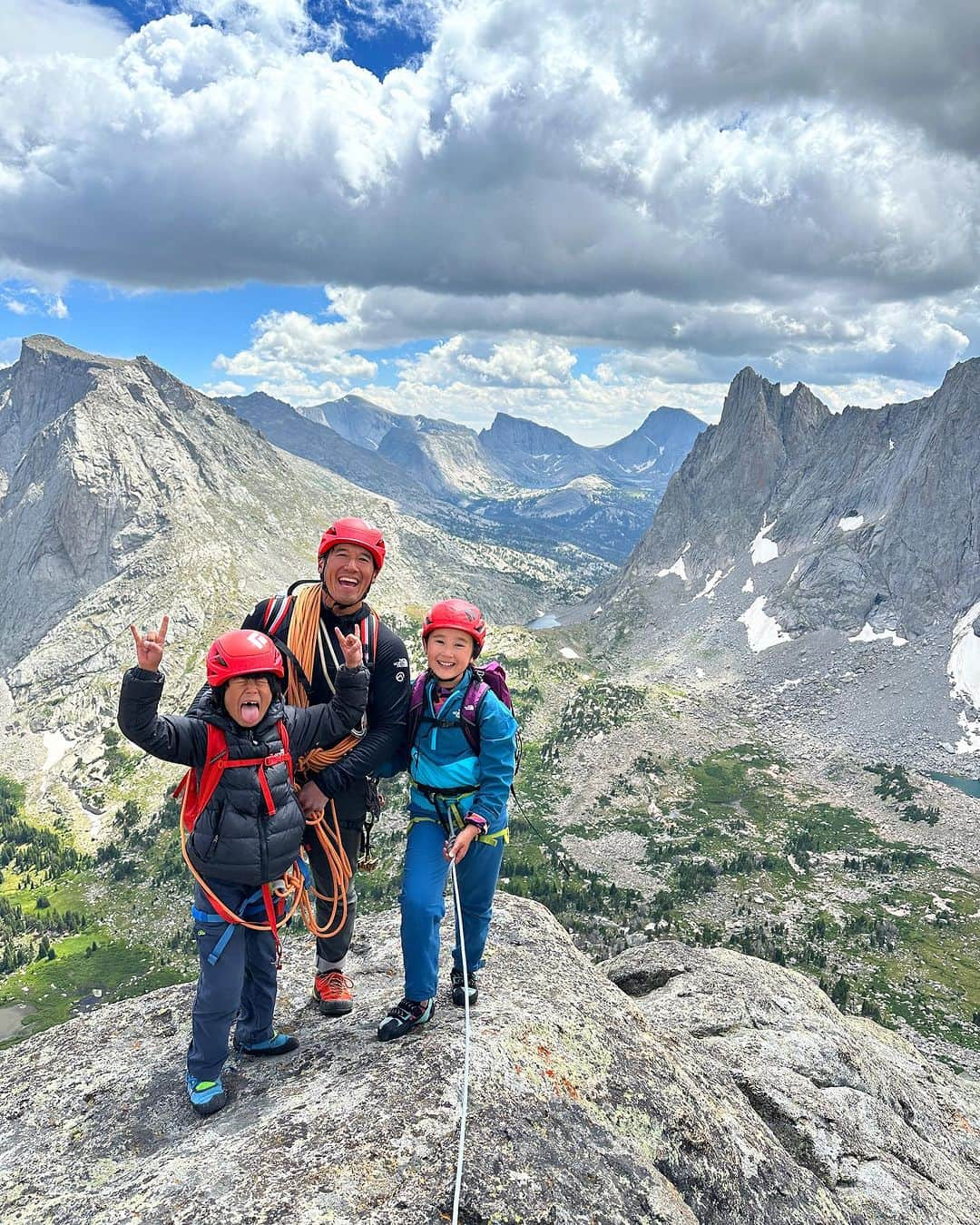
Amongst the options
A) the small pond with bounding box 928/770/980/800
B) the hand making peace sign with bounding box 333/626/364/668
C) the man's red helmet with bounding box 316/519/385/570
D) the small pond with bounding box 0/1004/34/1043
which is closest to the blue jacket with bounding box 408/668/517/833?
the hand making peace sign with bounding box 333/626/364/668

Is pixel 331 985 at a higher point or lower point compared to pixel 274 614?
lower

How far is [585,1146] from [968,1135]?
504 inches

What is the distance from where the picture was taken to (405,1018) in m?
8.73

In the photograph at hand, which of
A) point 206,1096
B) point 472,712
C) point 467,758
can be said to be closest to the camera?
point 206,1096

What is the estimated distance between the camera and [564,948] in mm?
13242

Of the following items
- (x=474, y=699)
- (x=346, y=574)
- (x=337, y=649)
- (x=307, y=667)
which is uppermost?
(x=346, y=574)

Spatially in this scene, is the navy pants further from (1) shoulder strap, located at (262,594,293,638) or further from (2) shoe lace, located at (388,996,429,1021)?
(1) shoulder strap, located at (262,594,293,638)

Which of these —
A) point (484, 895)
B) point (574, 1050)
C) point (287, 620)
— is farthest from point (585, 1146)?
point (287, 620)

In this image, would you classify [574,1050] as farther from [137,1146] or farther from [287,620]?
[287,620]

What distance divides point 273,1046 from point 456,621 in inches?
246

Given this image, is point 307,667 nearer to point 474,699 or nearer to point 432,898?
point 474,699

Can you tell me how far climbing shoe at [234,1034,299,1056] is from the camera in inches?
358

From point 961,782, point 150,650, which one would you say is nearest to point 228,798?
point 150,650

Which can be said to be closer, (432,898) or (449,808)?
(432,898)
